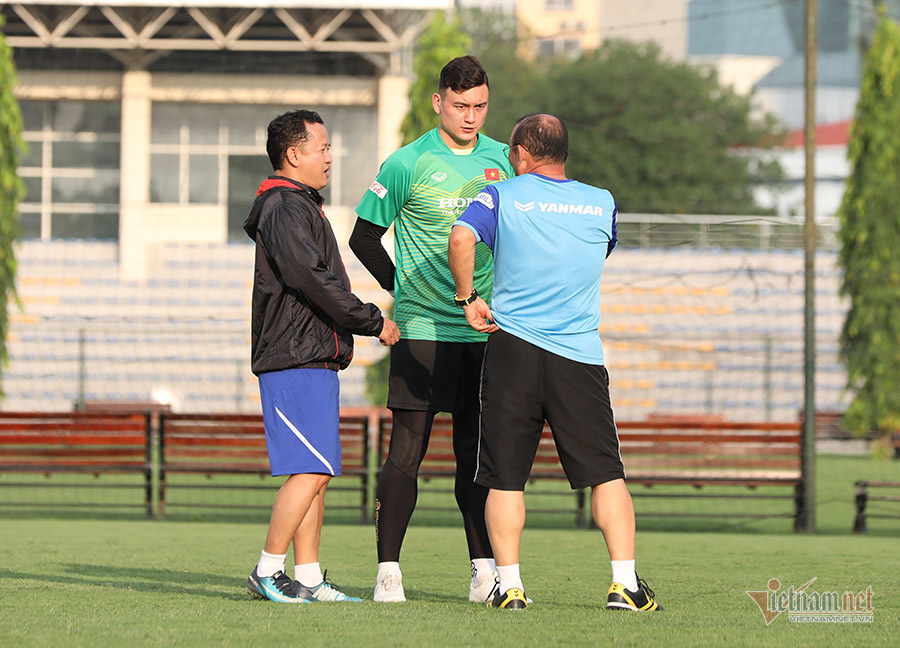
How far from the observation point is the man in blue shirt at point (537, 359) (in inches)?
180

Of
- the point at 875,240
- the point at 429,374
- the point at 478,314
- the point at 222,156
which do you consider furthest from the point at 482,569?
the point at 222,156

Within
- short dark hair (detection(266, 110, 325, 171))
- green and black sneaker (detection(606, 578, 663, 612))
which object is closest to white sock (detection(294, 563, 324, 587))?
green and black sneaker (detection(606, 578, 663, 612))

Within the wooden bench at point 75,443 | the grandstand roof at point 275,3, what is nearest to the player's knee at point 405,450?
the wooden bench at point 75,443

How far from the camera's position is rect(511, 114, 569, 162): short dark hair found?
15.4ft

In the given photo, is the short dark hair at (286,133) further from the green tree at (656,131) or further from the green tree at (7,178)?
the green tree at (656,131)

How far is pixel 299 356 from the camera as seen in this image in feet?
15.9

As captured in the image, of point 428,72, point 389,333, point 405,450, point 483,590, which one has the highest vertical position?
point 428,72

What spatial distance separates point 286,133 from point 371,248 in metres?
0.61

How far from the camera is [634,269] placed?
91.4 feet

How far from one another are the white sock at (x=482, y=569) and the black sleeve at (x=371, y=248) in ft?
4.00

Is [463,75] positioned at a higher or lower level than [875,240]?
lower

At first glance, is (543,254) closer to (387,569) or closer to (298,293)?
(298,293)

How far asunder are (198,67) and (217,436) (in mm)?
18323

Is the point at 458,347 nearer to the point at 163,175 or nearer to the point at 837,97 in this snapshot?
the point at 163,175
